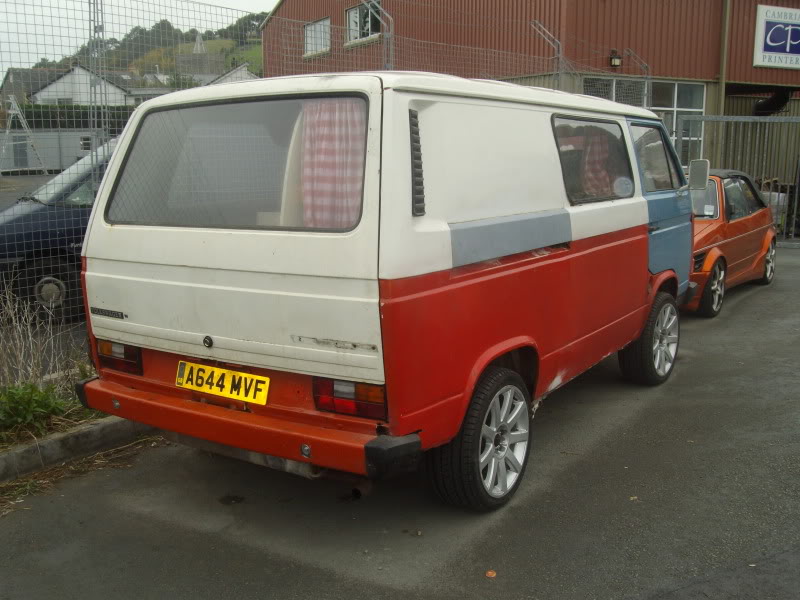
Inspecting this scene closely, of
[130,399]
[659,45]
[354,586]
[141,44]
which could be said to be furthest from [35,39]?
[659,45]

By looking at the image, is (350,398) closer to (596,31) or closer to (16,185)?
(16,185)

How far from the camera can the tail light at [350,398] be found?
10.5 ft

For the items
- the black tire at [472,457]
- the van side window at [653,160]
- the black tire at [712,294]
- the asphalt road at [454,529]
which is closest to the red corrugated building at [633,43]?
the black tire at [712,294]

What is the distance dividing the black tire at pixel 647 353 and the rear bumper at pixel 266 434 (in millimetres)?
3117


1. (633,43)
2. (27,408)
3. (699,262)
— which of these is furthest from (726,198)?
(633,43)

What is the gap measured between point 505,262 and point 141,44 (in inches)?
148

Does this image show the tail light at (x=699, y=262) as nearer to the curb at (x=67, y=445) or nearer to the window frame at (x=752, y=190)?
the window frame at (x=752, y=190)

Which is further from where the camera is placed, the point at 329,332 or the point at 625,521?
the point at 625,521

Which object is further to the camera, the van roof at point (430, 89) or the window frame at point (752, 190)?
the window frame at point (752, 190)

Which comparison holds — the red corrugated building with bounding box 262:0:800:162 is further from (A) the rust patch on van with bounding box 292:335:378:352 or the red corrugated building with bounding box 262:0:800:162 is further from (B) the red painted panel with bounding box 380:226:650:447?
(A) the rust patch on van with bounding box 292:335:378:352

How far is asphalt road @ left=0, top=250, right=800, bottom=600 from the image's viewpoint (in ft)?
10.9

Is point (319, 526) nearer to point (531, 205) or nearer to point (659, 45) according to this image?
point (531, 205)

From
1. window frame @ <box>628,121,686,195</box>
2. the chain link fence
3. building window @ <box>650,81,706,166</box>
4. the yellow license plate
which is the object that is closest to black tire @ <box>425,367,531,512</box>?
the yellow license plate

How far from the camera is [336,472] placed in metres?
3.46
